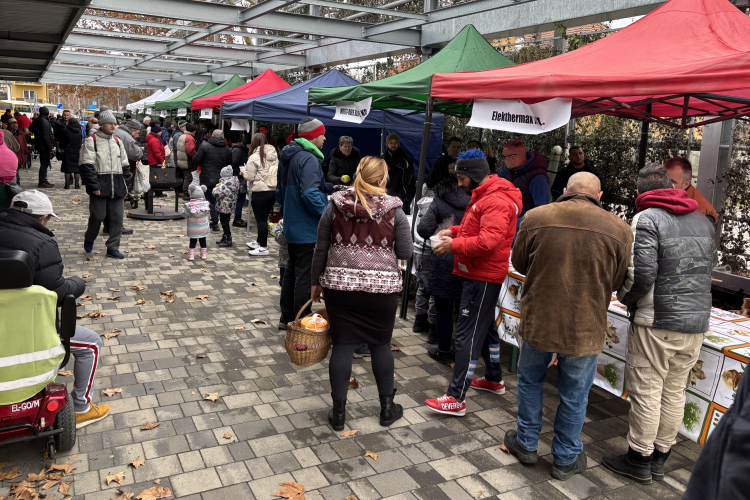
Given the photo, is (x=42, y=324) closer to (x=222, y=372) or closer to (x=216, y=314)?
(x=222, y=372)

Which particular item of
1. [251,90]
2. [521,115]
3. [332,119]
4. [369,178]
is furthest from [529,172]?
[251,90]

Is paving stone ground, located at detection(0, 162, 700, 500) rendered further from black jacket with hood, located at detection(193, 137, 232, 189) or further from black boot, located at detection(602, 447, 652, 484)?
black jacket with hood, located at detection(193, 137, 232, 189)

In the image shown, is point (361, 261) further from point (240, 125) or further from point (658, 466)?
point (240, 125)

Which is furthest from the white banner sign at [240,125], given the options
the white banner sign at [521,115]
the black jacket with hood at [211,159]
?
the white banner sign at [521,115]

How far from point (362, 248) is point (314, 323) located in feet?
2.16

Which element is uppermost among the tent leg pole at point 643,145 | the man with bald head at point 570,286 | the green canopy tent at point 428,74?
the green canopy tent at point 428,74

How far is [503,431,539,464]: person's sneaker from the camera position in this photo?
11.8 feet

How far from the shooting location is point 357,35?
1257cm

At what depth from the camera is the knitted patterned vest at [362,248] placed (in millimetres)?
3627

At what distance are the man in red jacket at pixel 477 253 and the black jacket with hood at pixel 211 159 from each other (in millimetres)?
7367

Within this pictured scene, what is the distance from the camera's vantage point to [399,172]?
1037 cm

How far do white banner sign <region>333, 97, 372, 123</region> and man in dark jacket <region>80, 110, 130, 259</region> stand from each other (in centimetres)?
307

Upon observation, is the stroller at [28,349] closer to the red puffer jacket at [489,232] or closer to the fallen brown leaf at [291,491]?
the fallen brown leaf at [291,491]

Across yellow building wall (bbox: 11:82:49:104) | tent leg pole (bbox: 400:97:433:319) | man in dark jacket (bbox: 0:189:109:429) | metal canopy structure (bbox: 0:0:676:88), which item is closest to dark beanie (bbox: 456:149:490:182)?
tent leg pole (bbox: 400:97:433:319)
